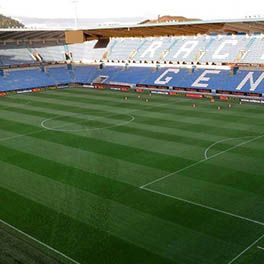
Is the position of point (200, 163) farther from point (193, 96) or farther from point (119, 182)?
point (193, 96)

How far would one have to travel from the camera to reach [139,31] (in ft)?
206

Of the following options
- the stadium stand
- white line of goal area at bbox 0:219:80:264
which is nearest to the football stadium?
white line of goal area at bbox 0:219:80:264

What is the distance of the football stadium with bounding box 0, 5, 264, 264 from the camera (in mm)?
15945

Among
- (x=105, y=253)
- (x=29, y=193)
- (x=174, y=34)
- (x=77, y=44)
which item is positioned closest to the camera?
(x=105, y=253)

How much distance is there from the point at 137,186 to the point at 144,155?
5.17m

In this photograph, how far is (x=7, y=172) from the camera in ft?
78.4

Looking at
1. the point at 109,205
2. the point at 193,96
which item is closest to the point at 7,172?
the point at 109,205

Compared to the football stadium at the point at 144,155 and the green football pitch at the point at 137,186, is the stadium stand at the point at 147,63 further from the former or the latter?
the green football pitch at the point at 137,186

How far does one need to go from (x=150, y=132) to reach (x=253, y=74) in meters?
24.3

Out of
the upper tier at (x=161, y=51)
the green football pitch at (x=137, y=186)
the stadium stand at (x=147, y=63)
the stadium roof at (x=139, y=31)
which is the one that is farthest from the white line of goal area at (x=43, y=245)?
the upper tier at (x=161, y=51)

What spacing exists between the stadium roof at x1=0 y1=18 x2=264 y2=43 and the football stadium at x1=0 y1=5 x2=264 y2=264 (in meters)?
0.36

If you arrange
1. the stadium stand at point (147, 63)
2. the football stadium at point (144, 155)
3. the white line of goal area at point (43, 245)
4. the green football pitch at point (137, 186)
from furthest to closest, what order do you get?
the stadium stand at point (147, 63)
the football stadium at point (144, 155)
the green football pitch at point (137, 186)
the white line of goal area at point (43, 245)

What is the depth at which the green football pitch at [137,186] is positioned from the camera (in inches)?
616

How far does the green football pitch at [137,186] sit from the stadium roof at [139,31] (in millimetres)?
19310
